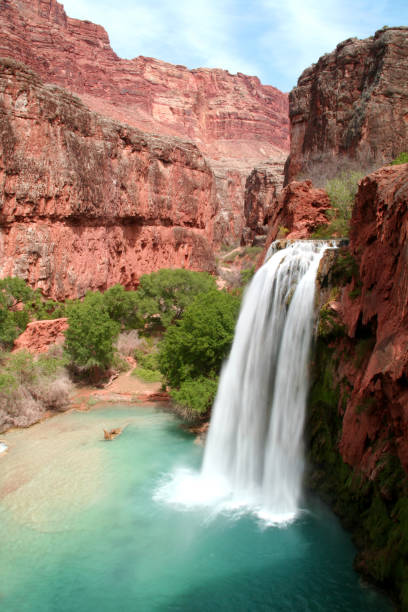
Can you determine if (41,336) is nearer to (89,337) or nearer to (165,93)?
(89,337)

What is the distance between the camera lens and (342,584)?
25.3 feet

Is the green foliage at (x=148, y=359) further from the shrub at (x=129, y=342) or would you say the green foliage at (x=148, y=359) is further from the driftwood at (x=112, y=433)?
the driftwood at (x=112, y=433)

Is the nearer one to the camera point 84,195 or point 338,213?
point 338,213

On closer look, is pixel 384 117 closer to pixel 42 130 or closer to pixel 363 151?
pixel 363 151

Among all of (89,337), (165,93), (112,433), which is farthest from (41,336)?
(165,93)

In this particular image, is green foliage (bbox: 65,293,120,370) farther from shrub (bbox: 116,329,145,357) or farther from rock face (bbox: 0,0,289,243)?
rock face (bbox: 0,0,289,243)

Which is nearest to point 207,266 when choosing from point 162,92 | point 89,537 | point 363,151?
point 363,151

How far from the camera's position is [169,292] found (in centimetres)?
2452

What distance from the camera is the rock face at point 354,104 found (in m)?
24.3

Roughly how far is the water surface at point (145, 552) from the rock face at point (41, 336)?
7.99 metres

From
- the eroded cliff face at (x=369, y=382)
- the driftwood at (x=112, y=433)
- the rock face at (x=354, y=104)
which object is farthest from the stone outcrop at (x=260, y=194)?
the eroded cliff face at (x=369, y=382)

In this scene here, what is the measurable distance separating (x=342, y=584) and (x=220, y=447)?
501 centimetres

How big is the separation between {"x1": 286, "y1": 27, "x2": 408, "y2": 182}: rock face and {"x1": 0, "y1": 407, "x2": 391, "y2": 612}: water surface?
21.1 m

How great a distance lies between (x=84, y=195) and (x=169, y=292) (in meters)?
7.20
